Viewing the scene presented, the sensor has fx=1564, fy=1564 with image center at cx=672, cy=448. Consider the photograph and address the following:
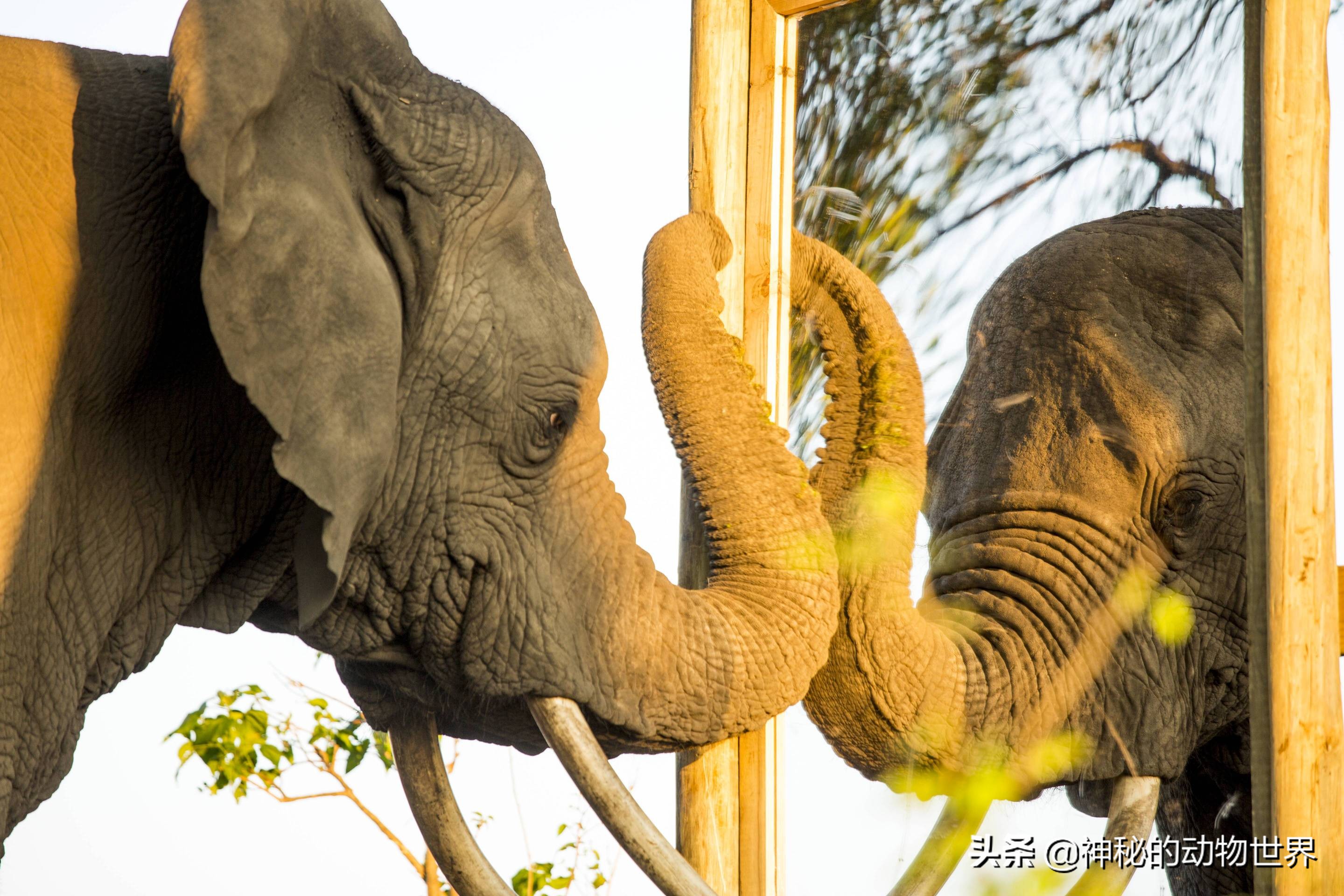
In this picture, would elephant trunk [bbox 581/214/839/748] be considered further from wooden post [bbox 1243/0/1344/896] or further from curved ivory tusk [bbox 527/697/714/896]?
wooden post [bbox 1243/0/1344/896]

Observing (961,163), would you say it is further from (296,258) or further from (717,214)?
(296,258)

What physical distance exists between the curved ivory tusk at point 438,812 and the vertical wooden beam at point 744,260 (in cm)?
41

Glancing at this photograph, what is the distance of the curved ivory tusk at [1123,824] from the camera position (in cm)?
229

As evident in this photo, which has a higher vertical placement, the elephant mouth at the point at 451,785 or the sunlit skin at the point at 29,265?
the sunlit skin at the point at 29,265

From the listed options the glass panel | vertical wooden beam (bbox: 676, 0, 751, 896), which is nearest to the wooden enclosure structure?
the glass panel

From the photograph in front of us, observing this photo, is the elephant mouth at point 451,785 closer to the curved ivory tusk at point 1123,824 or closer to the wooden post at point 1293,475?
the curved ivory tusk at point 1123,824

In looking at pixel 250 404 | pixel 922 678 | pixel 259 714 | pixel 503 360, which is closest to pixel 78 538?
pixel 250 404

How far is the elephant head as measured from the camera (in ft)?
5.42

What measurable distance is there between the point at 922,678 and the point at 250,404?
3.50 ft

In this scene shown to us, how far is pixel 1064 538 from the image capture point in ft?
8.34

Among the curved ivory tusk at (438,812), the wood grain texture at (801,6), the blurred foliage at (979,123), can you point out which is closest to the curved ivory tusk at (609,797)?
the curved ivory tusk at (438,812)

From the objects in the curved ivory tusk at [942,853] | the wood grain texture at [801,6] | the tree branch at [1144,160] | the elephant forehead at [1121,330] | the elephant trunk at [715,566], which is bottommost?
the curved ivory tusk at [942,853]

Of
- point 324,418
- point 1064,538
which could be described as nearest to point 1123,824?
point 1064,538

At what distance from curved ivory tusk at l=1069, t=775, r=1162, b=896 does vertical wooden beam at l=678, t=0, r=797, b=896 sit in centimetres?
51
